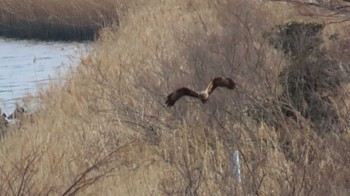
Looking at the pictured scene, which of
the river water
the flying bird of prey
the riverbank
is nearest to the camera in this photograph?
the flying bird of prey

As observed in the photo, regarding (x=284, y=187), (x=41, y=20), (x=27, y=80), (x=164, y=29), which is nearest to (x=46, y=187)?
(x=284, y=187)

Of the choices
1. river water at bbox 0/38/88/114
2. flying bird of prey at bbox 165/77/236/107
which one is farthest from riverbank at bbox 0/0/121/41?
flying bird of prey at bbox 165/77/236/107

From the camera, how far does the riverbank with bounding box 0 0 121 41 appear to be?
1844 centimetres

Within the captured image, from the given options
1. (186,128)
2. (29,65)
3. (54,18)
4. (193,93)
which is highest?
(193,93)

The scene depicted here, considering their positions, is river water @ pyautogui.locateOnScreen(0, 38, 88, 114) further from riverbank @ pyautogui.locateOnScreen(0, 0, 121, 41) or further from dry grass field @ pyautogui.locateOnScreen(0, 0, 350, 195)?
dry grass field @ pyautogui.locateOnScreen(0, 0, 350, 195)

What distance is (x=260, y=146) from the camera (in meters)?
5.31

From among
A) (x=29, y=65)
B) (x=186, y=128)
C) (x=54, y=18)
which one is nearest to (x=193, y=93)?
(x=186, y=128)

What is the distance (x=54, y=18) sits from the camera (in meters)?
19.6

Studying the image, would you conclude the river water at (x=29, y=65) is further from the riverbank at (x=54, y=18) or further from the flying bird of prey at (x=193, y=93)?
the flying bird of prey at (x=193, y=93)

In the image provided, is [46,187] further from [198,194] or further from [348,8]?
[348,8]

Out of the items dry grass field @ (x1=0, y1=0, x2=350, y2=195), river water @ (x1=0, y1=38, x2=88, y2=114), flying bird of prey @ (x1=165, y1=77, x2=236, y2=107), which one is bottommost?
river water @ (x1=0, y1=38, x2=88, y2=114)

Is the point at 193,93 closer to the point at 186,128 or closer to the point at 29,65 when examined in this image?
the point at 186,128

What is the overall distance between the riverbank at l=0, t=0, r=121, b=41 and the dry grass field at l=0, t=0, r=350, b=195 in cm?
746

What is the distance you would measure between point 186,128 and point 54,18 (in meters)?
13.2
